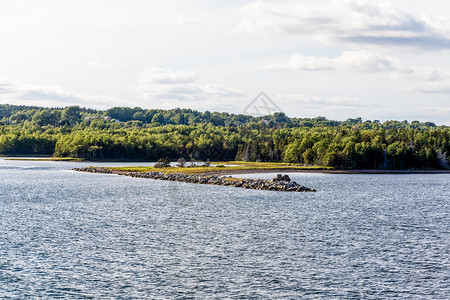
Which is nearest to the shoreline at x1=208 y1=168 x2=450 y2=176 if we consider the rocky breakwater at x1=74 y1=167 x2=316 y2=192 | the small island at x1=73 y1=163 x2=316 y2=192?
the small island at x1=73 y1=163 x2=316 y2=192

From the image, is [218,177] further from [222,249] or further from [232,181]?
[222,249]

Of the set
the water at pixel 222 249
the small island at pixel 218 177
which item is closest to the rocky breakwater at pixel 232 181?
the small island at pixel 218 177

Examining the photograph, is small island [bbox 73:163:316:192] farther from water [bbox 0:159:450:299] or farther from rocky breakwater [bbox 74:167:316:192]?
water [bbox 0:159:450:299]

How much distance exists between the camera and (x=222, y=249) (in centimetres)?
4559

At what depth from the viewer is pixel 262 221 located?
61719mm

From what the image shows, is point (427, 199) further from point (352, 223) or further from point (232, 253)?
point (232, 253)

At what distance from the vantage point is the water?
34.6 m

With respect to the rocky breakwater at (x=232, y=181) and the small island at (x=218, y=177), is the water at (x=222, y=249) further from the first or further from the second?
the small island at (x=218, y=177)

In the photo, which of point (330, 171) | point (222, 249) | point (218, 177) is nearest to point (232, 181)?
point (218, 177)

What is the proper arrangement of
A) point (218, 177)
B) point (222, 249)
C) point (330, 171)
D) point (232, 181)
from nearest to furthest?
1. point (222, 249)
2. point (232, 181)
3. point (218, 177)
4. point (330, 171)

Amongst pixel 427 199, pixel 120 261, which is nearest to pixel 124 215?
pixel 120 261

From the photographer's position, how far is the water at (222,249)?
113ft

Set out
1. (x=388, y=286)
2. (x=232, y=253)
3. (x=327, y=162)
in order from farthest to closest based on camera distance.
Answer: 1. (x=327, y=162)
2. (x=232, y=253)
3. (x=388, y=286)

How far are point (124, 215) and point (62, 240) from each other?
17.6 m
